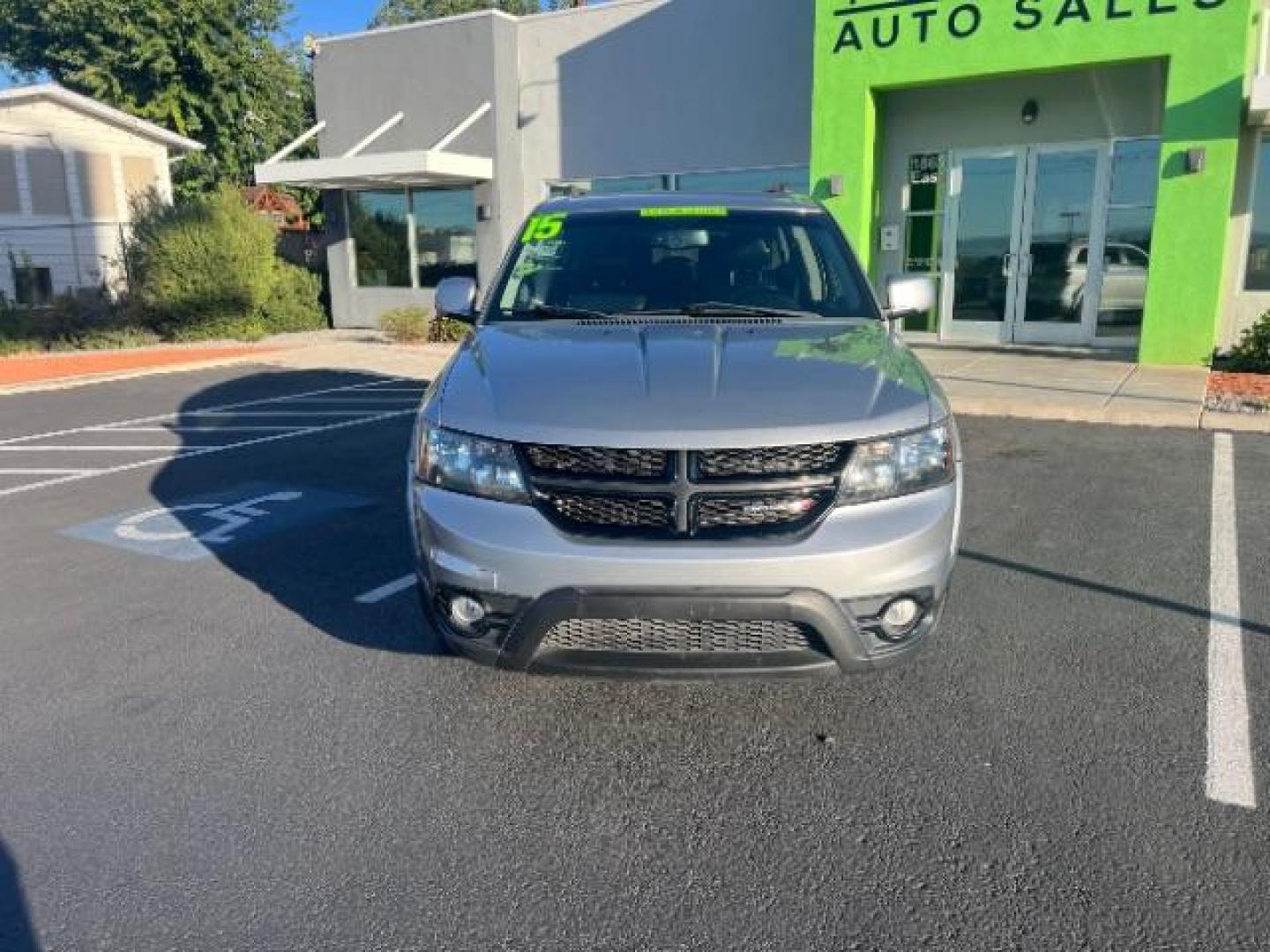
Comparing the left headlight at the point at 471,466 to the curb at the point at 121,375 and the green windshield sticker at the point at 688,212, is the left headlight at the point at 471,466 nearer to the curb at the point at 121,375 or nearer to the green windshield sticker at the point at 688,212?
the green windshield sticker at the point at 688,212

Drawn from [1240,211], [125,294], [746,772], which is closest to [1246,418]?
[1240,211]

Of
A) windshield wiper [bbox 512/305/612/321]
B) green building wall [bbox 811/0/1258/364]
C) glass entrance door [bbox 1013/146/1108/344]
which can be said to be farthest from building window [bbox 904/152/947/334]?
Result: windshield wiper [bbox 512/305/612/321]

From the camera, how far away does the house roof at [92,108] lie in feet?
70.6

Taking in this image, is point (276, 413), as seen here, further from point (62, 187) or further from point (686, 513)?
point (62, 187)

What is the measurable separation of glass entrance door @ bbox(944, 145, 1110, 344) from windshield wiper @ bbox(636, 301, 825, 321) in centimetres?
1013

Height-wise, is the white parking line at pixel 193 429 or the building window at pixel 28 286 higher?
the building window at pixel 28 286

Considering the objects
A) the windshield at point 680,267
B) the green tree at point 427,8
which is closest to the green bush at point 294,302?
the windshield at point 680,267

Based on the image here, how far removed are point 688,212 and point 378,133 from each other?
14.9m

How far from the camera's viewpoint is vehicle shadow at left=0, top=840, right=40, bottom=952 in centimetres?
222

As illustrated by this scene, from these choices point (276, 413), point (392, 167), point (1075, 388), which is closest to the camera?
point (1075, 388)

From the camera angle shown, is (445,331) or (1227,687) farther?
(445,331)

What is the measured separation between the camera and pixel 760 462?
273cm

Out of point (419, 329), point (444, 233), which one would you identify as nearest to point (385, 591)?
point (419, 329)

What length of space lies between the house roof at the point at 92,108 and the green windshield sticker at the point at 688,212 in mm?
23444
